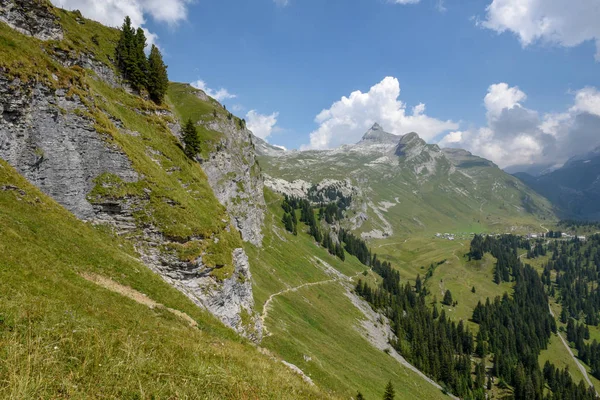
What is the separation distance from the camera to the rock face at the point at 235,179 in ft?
327

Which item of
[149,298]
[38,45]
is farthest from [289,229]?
[149,298]

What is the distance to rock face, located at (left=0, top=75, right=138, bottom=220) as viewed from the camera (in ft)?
109

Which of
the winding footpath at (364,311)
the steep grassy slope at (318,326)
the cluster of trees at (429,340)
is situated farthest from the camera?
the cluster of trees at (429,340)

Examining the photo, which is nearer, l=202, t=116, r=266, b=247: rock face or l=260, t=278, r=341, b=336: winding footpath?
l=260, t=278, r=341, b=336: winding footpath

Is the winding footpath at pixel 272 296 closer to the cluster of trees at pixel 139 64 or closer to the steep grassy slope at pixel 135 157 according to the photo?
the steep grassy slope at pixel 135 157

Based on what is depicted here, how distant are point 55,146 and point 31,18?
29362 mm

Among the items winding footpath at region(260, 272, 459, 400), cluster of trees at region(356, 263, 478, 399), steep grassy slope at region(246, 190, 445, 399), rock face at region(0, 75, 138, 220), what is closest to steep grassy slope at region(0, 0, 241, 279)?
rock face at region(0, 75, 138, 220)

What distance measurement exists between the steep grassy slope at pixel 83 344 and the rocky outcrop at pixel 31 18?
3952 centimetres

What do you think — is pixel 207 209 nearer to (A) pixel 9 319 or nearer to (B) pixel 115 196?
(B) pixel 115 196

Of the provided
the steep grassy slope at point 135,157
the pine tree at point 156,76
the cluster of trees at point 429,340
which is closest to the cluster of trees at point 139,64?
the pine tree at point 156,76

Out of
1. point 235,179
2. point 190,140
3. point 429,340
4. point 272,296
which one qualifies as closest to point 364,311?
point 429,340

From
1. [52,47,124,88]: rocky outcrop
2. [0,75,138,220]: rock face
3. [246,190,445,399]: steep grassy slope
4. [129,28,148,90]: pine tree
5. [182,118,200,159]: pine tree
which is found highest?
[129,28,148,90]: pine tree

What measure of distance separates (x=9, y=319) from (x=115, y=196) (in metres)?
30.1

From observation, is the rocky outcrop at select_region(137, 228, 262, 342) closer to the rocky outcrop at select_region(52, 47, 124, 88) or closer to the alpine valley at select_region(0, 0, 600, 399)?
the alpine valley at select_region(0, 0, 600, 399)
